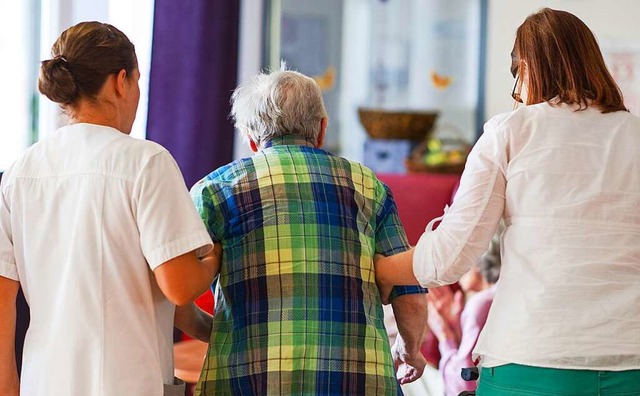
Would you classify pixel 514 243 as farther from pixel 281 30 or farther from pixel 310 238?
pixel 281 30

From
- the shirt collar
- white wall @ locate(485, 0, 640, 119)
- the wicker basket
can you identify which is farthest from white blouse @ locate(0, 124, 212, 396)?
white wall @ locate(485, 0, 640, 119)

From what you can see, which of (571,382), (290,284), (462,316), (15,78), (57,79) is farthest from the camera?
(15,78)

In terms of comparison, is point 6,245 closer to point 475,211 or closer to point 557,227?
point 475,211

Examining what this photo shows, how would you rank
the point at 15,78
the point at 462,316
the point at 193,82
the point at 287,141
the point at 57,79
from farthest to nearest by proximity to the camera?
1. the point at 193,82
2. the point at 15,78
3. the point at 462,316
4. the point at 287,141
5. the point at 57,79

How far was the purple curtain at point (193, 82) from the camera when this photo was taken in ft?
13.4

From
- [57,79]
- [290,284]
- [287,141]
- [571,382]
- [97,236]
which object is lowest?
[571,382]

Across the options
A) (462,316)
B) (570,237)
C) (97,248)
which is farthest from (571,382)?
(462,316)

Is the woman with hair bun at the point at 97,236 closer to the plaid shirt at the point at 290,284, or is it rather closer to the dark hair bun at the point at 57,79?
the dark hair bun at the point at 57,79

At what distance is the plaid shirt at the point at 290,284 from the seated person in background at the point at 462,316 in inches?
43.2

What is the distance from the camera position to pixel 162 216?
5.68ft

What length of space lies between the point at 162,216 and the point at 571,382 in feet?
2.52

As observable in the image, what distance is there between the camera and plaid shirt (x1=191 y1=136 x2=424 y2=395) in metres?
1.95

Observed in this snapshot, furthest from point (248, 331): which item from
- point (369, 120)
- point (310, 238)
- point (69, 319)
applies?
point (369, 120)

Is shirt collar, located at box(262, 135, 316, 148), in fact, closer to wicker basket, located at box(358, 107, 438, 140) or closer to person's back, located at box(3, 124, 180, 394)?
person's back, located at box(3, 124, 180, 394)
